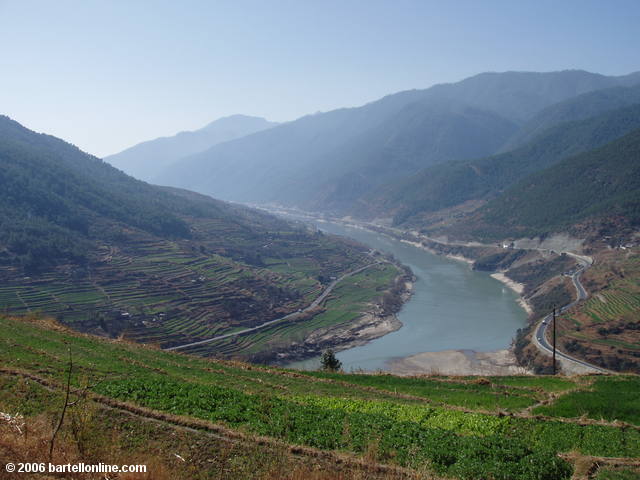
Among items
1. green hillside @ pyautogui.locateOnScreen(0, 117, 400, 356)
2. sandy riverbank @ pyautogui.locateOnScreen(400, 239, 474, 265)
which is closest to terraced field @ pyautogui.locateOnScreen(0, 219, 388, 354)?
green hillside @ pyautogui.locateOnScreen(0, 117, 400, 356)

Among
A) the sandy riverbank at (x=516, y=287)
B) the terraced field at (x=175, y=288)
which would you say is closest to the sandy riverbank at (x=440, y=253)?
the sandy riverbank at (x=516, y=287)

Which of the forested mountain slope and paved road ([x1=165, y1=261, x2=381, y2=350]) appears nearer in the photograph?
paved road ([x1=165, y1=261, x2=381, y2=350])

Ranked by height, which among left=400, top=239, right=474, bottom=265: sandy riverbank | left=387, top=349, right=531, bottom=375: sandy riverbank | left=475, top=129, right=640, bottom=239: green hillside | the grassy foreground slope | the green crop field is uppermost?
left=475, top=129, right=640, bottom=239: green hillside

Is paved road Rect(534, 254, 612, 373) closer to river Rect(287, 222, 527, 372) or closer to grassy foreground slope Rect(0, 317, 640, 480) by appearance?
river Rect(287, 222, 527, 372)

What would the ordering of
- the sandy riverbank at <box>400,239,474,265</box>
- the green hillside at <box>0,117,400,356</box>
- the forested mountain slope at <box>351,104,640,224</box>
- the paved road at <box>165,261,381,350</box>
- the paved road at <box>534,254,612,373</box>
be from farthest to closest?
the forested mountain slope at <box>351,104,640,224</box>, the sandy riverbank at <box>400,239,474,265</box>, the green hillside at <box>0,117,400,356</box>, the paved road at <box>165,261,381,350</box>, the paved road at <box>534,254,612,373</box>

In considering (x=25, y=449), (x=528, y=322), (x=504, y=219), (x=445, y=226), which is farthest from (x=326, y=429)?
(x=445, y=226)

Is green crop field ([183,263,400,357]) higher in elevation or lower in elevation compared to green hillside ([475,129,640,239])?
lower
